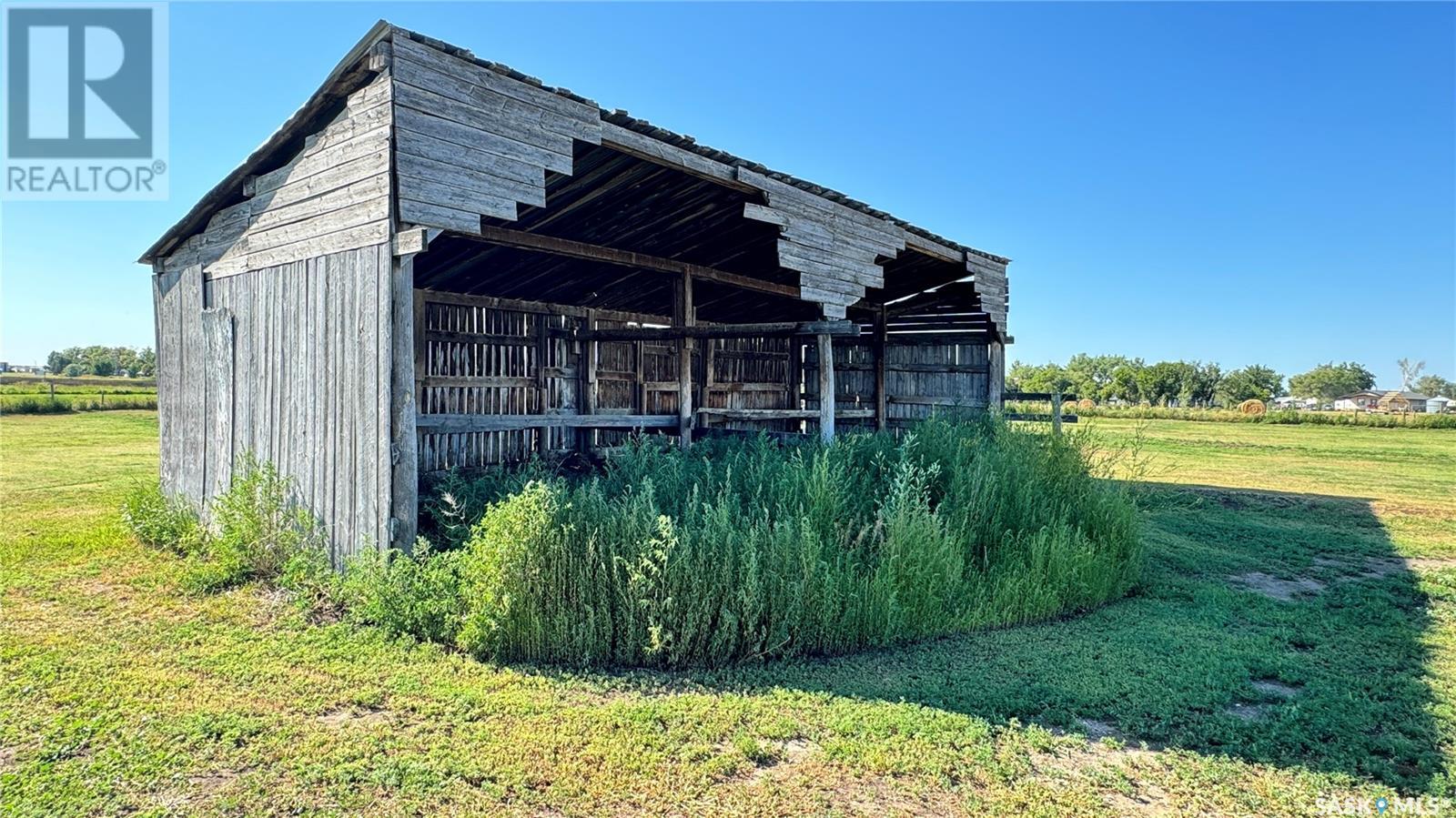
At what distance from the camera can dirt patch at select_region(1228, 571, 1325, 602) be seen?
22.6 feet

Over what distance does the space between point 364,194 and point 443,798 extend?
4.33 metres

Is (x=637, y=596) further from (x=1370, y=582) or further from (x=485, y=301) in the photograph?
(x=1370, y=582)

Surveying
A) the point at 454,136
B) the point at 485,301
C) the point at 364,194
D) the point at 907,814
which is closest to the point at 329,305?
the point at 364,194

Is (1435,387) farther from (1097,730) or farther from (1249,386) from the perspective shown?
(1097,730)

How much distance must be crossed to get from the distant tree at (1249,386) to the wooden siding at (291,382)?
75063mm

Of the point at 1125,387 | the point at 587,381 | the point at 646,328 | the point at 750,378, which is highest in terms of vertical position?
the point at 1125,387

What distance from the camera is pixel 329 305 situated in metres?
6.10

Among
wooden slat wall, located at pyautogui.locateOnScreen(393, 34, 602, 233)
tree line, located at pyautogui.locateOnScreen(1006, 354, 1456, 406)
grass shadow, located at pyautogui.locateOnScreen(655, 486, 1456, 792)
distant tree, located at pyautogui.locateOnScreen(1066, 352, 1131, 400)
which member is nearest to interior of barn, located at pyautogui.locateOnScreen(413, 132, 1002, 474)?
wooden slat wall, located at pyautogui.locateOnScreen(393, 34, 602, 233)

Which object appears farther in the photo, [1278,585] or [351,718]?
[1278,585]

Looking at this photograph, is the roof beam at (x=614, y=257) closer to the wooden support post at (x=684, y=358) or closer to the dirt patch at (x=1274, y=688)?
the wooden support post at (x=684, y=358)

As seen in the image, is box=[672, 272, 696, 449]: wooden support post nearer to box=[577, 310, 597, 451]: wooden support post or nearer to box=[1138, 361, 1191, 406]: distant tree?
box=[577, 310, 597, 451]: wooden support post

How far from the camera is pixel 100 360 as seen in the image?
75812mm

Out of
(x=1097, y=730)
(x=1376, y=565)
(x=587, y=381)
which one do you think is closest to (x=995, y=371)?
(x=1376, y=565)

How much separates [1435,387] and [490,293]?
477 feet
